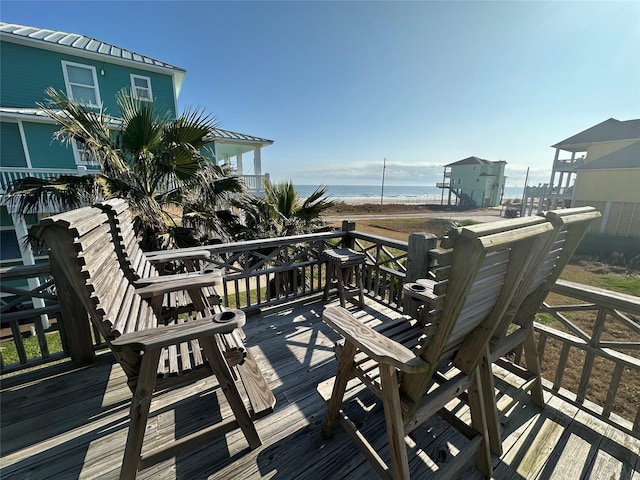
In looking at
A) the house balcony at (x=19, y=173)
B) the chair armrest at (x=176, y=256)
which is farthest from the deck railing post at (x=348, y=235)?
the house balcony at (x=19, y=173)

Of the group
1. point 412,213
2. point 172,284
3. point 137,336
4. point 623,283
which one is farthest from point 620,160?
point 137,336

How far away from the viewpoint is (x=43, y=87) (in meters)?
7.59

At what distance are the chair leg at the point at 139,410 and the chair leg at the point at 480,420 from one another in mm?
1547

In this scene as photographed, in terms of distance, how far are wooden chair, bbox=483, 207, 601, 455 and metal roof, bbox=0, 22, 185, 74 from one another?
11.2 meters

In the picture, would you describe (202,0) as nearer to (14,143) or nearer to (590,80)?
(14,143)

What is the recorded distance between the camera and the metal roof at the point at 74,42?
23.5ft

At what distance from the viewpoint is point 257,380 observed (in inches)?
70.7

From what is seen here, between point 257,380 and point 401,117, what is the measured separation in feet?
43.8

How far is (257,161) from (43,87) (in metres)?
6.44

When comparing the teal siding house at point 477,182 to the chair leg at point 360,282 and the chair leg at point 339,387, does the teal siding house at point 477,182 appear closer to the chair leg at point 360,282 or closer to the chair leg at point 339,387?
the chair leg at point 360,282

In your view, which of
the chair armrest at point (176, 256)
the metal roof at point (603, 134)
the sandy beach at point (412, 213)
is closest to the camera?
the chair armrest at point (176, 256)

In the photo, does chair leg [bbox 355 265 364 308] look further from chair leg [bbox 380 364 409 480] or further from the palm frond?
the palm frond

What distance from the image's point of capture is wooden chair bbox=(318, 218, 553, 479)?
31.0 inches

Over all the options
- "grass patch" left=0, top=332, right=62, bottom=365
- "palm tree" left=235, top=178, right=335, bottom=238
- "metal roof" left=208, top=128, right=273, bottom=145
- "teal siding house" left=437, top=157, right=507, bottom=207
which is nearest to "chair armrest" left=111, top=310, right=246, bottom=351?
"palm tree" left=235, top=178, right=335, bottom=238
